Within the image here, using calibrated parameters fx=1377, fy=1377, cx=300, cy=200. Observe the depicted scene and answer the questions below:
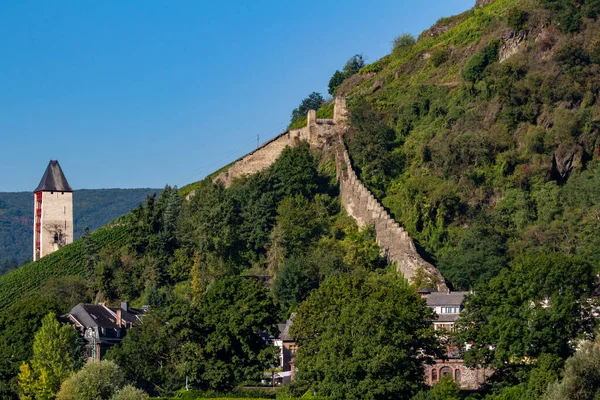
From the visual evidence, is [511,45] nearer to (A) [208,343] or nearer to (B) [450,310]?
(B) [450,310]

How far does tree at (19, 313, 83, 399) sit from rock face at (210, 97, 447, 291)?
21.3 metres

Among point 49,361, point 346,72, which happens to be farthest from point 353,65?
point 49,361

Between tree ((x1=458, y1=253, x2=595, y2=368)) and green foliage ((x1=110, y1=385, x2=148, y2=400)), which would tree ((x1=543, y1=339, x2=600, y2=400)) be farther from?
green foliage ((x1=110, y1=385, x2=148, y2=400))

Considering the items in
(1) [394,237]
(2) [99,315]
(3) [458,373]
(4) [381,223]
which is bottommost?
(3) [458,373]

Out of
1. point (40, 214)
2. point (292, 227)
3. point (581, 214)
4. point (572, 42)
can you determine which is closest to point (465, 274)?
point (581, 214)

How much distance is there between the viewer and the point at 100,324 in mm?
88562

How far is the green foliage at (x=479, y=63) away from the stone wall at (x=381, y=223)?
38.4 feet

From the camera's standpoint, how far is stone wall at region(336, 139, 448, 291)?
3386 inches

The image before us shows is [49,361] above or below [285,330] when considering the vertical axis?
below

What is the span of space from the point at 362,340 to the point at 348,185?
32.2 m

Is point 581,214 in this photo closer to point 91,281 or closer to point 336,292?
point 336,292

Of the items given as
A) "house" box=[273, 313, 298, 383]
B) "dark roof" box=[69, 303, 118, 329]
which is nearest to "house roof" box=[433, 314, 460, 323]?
"house" box=[273, 313, 298, 383]

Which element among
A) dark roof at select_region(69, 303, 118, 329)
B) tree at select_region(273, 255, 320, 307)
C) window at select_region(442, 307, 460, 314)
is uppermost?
tree at select_region(273, 255, 320, 307)

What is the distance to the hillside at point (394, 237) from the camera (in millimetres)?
69188
